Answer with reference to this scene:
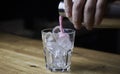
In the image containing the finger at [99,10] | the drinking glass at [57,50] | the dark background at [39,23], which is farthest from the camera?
the dark background at [39,23]

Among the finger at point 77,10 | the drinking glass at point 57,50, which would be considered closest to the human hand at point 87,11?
the finger at point 77,10

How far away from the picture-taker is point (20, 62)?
2.53 feet

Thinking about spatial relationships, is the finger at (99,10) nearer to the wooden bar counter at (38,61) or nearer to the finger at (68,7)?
the finger at (68,7)

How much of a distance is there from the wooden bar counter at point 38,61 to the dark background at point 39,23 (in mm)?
266

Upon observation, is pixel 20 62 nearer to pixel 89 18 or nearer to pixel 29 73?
pixel 29 73

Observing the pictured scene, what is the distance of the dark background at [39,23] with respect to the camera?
46.6 inches

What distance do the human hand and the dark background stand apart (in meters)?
0.55

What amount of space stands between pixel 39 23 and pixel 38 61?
1.64ft

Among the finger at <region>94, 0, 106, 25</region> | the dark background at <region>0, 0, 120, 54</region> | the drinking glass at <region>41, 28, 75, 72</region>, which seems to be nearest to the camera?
the finger at <region>94, 0, 106, 25</region>

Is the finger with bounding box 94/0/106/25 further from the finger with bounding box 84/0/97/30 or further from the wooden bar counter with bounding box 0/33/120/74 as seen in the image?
the wooden bar counter with bounding box 0/33/120/74

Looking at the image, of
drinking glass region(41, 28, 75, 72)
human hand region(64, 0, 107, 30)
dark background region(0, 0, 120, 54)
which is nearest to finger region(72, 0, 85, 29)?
human hand region(64, 0, 107, 30)

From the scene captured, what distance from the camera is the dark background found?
1.18 m

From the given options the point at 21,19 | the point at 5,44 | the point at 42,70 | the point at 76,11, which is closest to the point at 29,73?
the point at 42,70

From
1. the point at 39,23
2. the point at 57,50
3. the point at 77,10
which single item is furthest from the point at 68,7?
the point at 39,23
